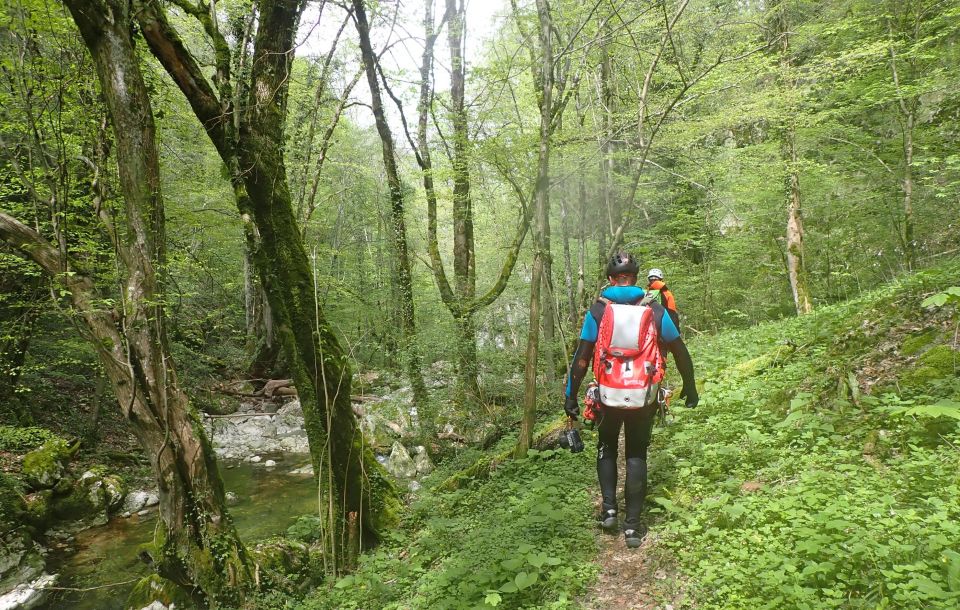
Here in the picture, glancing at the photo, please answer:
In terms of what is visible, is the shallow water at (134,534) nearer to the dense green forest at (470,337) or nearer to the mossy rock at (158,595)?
the dense green forest at (470,337)

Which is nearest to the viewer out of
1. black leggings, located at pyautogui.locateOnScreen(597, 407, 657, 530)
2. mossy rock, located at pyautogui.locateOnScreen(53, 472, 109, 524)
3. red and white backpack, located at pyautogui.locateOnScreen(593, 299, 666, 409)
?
red and white backpack, located at pyautogui.locateOnScreen(593, 299, 666, 409)

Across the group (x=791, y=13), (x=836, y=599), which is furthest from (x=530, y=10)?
(x=836, y=599)

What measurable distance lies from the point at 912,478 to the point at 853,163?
37.6 feet

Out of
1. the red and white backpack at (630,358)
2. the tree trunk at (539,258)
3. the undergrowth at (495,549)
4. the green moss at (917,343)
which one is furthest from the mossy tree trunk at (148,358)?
the green moss at (917,343)

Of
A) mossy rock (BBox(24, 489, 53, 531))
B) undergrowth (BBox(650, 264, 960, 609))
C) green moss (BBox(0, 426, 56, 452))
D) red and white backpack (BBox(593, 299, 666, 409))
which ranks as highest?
red and white backpack (BBox(593, 299, 666, 409))

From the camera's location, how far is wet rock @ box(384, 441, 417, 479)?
380 inches

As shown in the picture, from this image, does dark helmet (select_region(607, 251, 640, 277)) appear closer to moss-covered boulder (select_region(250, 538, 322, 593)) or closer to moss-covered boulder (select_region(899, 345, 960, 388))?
moss-covered boulder (select_region(899, 345, 960, 388))

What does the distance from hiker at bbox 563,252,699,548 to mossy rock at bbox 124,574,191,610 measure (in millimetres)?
4296

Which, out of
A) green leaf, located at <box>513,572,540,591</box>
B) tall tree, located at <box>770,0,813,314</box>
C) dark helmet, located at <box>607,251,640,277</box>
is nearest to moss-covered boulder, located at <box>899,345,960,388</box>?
dark helmet, located at <box>607,251,640,277</box>

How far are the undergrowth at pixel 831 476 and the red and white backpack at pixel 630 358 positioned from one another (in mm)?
972

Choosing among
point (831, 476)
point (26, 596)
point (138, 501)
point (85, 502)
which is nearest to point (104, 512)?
point (85, 502)

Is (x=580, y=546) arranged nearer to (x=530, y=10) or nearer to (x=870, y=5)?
(x=530, y=10)

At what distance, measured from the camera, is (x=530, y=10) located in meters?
10.4

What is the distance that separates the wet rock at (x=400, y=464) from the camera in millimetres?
9641
